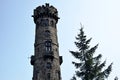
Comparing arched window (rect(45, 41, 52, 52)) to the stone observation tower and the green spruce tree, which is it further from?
the green spruce tree

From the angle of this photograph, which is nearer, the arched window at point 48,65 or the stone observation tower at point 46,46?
the stone observation tower at point 46,46

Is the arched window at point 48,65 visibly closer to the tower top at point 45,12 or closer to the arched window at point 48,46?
the arched window at point 48,46

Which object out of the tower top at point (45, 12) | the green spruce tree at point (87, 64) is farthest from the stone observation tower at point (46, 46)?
the green spruce tree at point (87, 64)

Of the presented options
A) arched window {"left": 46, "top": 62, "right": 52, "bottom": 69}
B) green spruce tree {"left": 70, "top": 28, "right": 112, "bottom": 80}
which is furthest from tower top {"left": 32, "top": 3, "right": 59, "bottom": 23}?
Answer: green spruce tree {"left": 70, "top": 28, "right": 112, "bottom": 80}

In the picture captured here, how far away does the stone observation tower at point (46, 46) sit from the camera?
4522cm

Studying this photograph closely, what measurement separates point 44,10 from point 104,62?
84.5ft

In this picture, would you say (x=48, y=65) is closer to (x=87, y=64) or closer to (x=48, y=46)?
(x=48, y=46)

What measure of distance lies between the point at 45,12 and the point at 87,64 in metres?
25.4

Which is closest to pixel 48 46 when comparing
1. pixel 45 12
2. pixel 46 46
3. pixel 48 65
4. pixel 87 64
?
pixel 46 46

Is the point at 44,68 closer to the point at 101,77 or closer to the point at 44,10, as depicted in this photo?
the point at 44,10

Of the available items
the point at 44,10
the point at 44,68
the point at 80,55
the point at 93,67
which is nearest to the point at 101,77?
the point at 93,67

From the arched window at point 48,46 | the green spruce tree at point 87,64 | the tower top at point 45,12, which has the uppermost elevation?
the tower top at point 45,12

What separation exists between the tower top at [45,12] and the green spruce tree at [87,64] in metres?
22.2

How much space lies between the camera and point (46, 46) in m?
48.3
